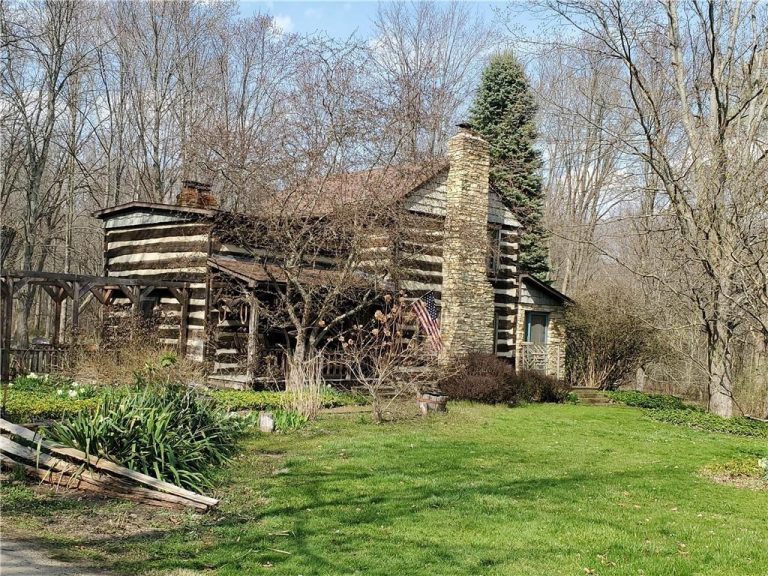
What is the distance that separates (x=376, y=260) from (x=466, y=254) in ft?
14.3

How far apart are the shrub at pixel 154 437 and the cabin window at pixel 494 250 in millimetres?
14964

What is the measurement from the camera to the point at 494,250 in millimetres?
23609

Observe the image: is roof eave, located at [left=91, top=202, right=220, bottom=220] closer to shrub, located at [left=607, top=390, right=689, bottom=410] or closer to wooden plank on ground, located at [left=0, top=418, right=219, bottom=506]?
wooden plank on ground, located at [left=0, top=418, right=219, bottom=506]

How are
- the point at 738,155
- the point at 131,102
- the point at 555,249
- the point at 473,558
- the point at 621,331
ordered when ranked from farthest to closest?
the point at 555,249 → the point at 131,102 → the point at 621,331 → the point at 738,155 → the point at 473,558

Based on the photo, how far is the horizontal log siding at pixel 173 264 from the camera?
19641 millimetres

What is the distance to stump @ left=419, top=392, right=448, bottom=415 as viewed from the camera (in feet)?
51.0

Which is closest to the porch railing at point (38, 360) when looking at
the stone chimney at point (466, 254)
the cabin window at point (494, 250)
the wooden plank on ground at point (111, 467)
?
the wooden plank on ground at point (111, 467)

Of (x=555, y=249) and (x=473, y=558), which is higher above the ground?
(x=555, y=249)

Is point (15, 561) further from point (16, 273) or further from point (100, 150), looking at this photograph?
point (100, 150)

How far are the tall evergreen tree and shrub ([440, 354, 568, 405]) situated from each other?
978 centimetres

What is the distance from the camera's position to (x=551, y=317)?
25.9m

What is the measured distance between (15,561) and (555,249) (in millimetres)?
36239

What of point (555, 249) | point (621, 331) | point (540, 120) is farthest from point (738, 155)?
point (555, 249)

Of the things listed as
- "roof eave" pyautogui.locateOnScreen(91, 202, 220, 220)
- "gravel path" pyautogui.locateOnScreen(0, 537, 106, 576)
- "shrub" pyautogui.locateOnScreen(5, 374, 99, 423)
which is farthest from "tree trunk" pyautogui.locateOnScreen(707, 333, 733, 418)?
"gravel path" pyautogui.locateOnScreen(0, 537, 106, 576)
